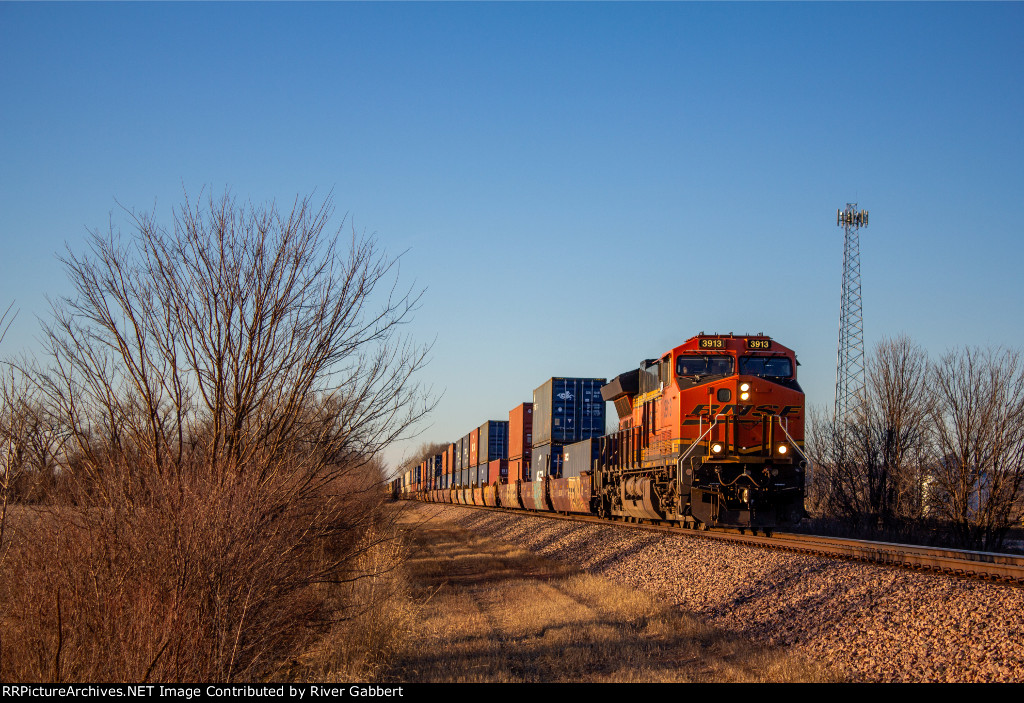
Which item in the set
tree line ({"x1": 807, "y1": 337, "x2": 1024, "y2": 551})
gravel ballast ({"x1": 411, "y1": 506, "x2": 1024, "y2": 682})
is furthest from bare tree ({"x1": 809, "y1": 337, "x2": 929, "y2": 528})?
gravel ballast ({"x1": 411, "y1": 506, "x2": 1024, "y2": 682})

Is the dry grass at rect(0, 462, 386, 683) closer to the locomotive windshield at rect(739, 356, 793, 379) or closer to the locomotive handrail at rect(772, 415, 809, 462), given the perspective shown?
the locomotive handrail at rect(772, 415, 809, 462)

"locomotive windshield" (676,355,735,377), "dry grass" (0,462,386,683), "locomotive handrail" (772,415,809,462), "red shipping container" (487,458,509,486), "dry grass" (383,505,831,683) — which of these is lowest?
"red shipping container" (487,458,509,486)

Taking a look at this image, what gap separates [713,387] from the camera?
16.7 meters

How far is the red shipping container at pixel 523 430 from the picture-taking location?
37.0 metres

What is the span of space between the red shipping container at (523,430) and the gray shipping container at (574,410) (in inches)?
189

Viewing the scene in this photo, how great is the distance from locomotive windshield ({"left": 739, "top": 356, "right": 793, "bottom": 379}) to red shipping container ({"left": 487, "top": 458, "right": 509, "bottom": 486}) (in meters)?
24.5

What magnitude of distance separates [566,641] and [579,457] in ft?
54.8

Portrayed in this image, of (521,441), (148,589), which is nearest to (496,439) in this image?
(521,441)

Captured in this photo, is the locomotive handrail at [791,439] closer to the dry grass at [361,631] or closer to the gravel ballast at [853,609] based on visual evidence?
the gravel ballast at [853,609]

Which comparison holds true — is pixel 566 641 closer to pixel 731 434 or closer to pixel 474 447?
pixel 731 434

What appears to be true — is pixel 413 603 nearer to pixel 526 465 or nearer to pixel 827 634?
pixel 827 634

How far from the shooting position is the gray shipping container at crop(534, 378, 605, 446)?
102ft

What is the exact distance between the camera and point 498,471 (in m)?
42.1
